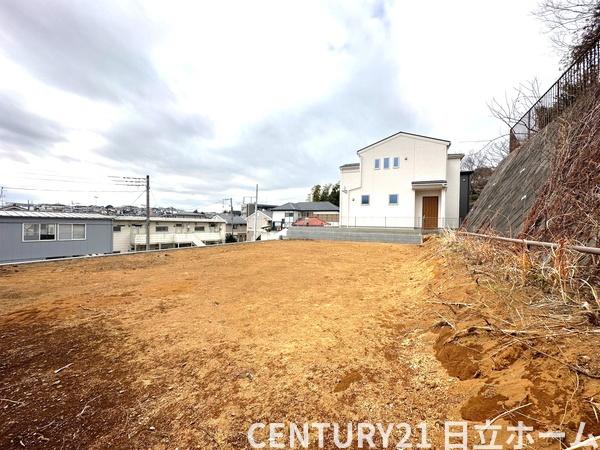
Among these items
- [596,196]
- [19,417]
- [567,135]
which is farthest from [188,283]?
[567,135]

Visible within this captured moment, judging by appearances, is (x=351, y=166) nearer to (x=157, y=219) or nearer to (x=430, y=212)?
(x=430, y=212)

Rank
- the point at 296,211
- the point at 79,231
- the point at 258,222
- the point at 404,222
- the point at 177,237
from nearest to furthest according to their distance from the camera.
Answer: the point at 404,222
the point at 79,231
the point at 177,237
the point at 296,211
the point at 258,222

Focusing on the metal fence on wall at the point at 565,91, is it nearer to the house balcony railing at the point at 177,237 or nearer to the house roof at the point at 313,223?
the house roof at the point at 313,223

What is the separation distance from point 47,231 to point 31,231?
2.59ft

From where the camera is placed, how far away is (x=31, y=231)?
51.3ft

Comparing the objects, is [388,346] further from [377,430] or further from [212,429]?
[212,429]

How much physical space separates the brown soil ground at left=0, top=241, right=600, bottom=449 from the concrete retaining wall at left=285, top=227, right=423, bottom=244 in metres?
8.70

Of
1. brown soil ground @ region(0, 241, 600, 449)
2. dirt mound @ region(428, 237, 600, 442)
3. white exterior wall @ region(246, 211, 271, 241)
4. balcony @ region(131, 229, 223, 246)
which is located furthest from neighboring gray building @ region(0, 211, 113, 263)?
dirt mound @ region(428, 237, 600, 442)

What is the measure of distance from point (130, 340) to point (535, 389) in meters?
3.15

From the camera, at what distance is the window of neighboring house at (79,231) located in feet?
58.3

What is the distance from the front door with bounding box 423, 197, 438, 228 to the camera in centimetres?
1569

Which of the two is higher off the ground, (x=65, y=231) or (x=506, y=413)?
(x=506, y=413)

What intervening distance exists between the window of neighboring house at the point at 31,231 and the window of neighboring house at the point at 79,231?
1946 millimetres

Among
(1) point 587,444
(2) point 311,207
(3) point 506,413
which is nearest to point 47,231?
(3) point 506,413
